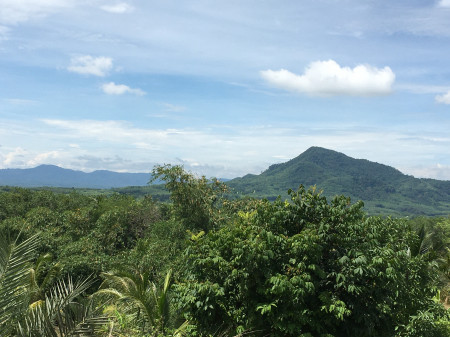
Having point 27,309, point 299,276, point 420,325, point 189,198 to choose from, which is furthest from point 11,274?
point 189,198

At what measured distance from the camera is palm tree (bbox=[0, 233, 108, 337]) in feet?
9.49

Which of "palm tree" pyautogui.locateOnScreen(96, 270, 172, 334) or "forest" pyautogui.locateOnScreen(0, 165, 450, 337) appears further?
"palm tree" pyautogui.locateOnScreen(96, 270, 172, 334)

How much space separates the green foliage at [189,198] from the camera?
58.6 ft

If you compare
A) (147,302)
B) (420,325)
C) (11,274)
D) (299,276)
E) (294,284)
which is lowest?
(420,325)

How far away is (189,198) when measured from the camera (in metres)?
18.0

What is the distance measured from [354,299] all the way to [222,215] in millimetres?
11719

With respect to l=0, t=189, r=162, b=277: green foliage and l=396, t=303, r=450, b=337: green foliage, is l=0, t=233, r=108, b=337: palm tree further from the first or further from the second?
l=0, t=189, r=162, b=277: green foliage

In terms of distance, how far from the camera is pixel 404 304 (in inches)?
327

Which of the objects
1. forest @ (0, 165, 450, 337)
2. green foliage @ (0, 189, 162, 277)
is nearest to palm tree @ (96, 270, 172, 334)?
forest @ (0, 165, 450, 337)

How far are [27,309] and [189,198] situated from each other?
1480cm

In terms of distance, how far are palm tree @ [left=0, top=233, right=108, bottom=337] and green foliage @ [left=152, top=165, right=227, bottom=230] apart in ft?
47.5

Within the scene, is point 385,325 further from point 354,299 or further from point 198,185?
point 198,185

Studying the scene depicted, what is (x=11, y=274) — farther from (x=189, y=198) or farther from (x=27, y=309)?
(x=189, y=198)

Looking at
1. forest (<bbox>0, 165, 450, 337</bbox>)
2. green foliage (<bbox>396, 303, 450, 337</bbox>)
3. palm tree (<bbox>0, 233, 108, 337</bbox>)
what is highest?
palm tree (<bbox>0, 233, 108, 337</bbox>)
